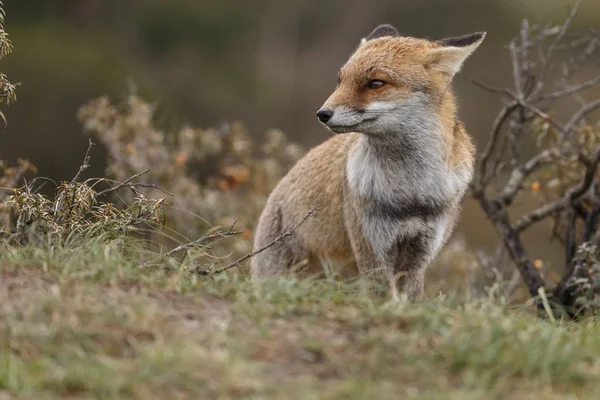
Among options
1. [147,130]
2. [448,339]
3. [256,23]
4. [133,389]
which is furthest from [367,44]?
[256,23]

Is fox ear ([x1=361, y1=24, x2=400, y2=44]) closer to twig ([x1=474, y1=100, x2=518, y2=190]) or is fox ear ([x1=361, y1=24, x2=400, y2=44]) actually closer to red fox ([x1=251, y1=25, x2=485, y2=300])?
red fox ([x1=251, y1=25, x2=485, y2=300])

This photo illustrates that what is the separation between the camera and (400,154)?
23.1 feet

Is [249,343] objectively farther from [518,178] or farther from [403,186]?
[518,178]

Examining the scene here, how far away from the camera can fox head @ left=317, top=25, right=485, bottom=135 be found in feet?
22.0

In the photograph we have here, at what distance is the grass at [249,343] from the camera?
3.95m

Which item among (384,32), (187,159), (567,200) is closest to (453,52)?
(384,32)

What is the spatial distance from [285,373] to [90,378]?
93cm

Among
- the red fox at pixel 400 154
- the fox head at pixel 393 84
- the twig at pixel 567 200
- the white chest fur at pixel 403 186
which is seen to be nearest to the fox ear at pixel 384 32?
the red fox at pixel 400 154

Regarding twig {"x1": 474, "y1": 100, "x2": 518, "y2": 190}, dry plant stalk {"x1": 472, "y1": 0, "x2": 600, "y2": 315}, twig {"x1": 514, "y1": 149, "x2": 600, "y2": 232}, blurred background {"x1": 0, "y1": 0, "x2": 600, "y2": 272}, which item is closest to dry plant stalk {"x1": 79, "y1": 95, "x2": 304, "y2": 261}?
twig {"x1": 474, "y1": 100, "x2": 518, "y2": 190}

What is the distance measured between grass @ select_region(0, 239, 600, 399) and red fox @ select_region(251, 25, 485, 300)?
1.69m

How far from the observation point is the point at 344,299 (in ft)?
17.5

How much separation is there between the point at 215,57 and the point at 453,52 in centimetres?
2459

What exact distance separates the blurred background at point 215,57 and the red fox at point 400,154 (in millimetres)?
12115

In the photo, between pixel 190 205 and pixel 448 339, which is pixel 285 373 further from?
pixel 190 205
